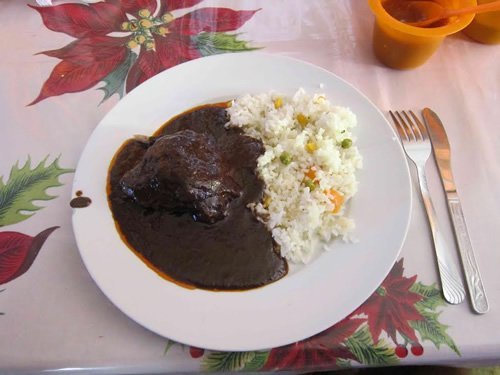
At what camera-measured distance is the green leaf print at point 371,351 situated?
1.80m

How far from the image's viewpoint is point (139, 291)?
1.84 m

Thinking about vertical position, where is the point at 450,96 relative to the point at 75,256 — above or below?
above

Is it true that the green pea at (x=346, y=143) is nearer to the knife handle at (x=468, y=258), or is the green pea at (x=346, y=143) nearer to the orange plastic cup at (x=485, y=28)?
the knife handle at (x=468, y=258)

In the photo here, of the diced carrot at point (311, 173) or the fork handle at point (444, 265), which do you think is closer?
the fork handle at point (444, 265)

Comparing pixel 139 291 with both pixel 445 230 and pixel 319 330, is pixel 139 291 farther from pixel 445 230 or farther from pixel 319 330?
pixel 445 230

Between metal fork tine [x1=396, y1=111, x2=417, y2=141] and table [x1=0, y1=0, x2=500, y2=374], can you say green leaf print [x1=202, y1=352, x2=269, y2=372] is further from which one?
metal fork tine [x1=396, y1=111, x2=417, y2=141]

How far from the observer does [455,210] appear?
2195 mm

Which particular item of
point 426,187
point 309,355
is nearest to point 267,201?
point 309,355

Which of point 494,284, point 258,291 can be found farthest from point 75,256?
point 494,284

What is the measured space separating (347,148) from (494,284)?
103 centimetres

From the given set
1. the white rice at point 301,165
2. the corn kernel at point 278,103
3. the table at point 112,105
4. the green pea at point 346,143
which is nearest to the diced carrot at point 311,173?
the white rice at point 301,165

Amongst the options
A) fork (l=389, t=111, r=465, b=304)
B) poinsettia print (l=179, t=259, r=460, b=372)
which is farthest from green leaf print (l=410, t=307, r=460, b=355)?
fork (l=389, t=111, r=465, b=304)

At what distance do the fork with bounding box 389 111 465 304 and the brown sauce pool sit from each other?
824 millimetres

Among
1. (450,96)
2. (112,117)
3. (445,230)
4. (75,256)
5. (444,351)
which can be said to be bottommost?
(444,351)
